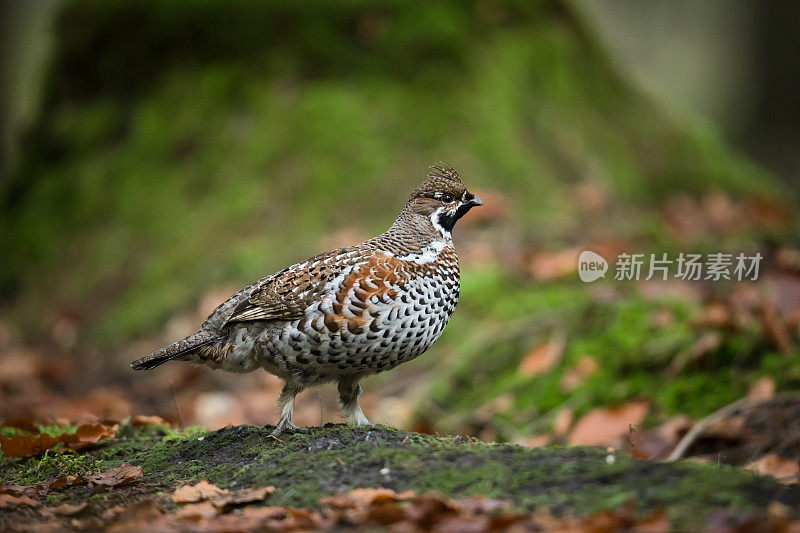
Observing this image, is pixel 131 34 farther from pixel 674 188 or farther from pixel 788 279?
pixel 788 279

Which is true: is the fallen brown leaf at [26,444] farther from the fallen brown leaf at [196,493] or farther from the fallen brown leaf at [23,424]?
the fallen brown leaf at [196,493]

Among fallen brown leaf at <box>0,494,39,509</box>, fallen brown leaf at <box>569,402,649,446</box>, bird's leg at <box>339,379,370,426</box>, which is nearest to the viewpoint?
fallen brown leaf at <box>0,494,39,509</box>

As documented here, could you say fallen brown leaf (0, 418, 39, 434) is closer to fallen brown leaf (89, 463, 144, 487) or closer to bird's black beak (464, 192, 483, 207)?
fallen brown leaf (89, 463, 144, 487)

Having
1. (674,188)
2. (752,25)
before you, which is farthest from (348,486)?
(752,25)

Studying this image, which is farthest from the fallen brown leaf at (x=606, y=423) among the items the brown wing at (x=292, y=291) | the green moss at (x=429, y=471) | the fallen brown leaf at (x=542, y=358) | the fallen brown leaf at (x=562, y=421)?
the brown wing at (x=292, y=291)

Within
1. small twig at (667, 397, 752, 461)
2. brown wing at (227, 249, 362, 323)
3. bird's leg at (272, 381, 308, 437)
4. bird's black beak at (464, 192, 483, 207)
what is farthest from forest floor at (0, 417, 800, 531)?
small twig at (667, 397, 752, 461)

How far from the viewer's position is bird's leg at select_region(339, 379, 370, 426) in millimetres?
4523

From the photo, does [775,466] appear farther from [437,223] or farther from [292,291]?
[292,291]

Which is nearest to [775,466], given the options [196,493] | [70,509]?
[196,493]

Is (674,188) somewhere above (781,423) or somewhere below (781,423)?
above

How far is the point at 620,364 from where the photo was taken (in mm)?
6082

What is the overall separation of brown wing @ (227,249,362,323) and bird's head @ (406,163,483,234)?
57 cm

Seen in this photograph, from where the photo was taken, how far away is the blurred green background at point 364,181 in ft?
22.2

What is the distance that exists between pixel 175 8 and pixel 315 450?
793 cm
